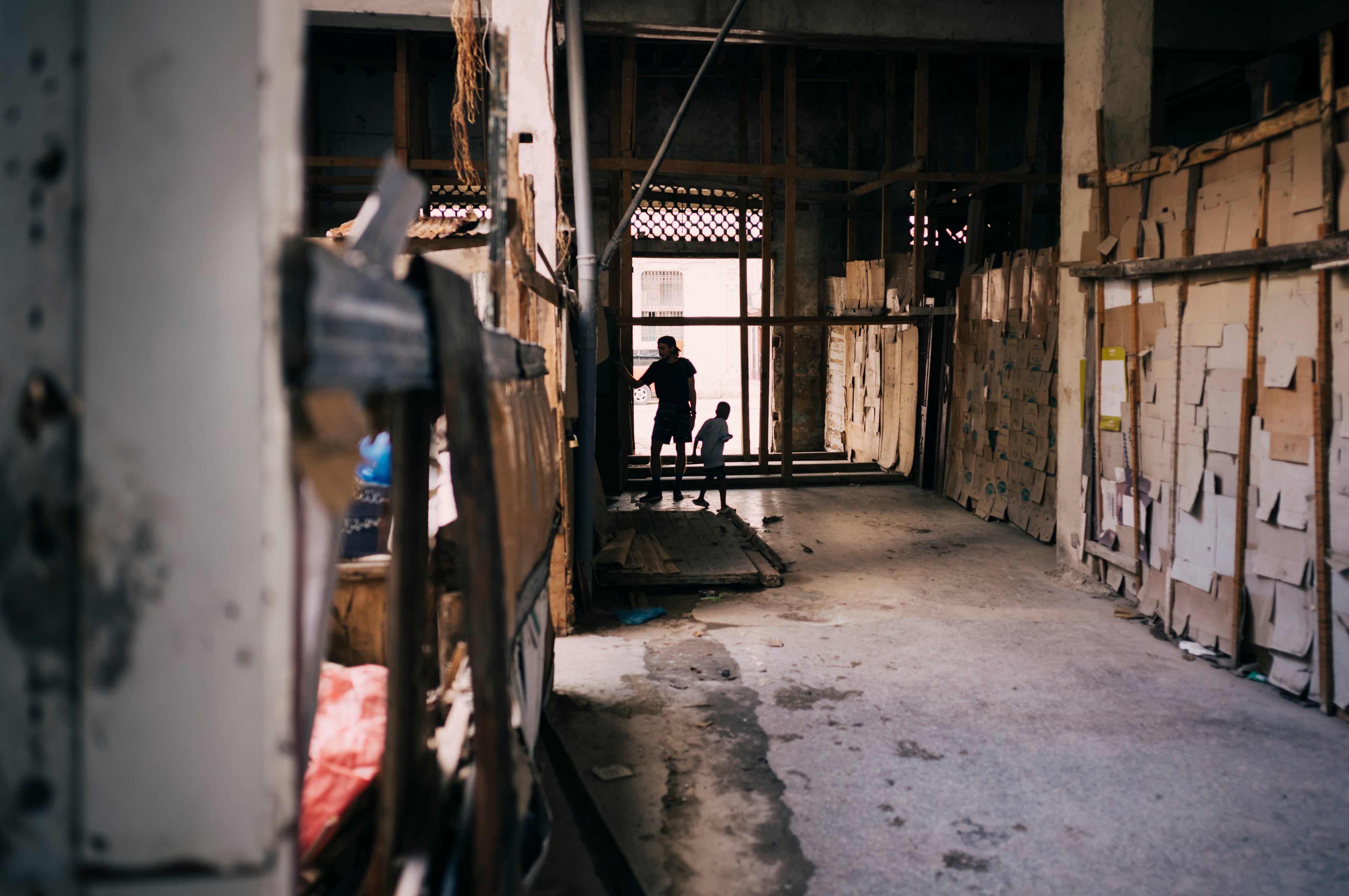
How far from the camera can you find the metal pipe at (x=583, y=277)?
6.05 metres

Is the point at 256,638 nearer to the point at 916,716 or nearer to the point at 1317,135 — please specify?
the point at 916,716

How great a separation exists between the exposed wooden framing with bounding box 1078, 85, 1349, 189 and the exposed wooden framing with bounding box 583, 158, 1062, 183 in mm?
4365

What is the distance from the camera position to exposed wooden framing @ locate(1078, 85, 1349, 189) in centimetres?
436

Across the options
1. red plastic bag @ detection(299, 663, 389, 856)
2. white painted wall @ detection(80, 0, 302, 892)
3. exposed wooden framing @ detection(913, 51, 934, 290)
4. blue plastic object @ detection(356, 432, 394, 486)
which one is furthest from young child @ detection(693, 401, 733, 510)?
white painted wall @ detection(80, 0, 302, 892)

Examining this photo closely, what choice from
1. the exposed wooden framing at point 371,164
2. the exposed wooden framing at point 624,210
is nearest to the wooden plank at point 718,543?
the exposed wooden framing at point 624,210

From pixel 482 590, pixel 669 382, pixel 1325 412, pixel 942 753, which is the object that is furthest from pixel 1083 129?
pixel 482 590

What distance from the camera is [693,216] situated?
1256 centimetres

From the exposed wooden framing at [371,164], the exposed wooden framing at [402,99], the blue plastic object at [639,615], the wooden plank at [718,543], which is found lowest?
the blue plastic object at [639,615]

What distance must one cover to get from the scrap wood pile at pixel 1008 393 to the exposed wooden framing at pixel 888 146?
4.77ft

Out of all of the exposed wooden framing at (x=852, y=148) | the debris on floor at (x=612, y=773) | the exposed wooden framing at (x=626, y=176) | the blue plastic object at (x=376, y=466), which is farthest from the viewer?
the exposed wooden framing at (x=852, y=148)

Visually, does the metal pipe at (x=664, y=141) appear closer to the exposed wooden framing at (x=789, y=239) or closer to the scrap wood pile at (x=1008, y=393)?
the scrap wood pile at (x=1008, y=393)

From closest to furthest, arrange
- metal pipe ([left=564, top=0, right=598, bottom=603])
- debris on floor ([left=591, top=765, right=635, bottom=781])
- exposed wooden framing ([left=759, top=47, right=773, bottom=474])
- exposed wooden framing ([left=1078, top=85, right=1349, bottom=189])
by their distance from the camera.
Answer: debris on floor ([left=591, top=765, right=635, bottom=781])
exposed wooden framing ([left=1078, top=85, right=1349, bottom=189])
metal pipe ([left=564, top=0, right=598, bottom=603])
exposed wooden framing ([left=759, top=47, right=773, bottom=474])

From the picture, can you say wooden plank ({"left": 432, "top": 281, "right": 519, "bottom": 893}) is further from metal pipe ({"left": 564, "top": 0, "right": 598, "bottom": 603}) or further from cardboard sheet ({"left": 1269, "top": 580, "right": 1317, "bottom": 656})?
cardboard sheet ({"left": 1269, "top": 580, "right": 1317, "bottom": 656})

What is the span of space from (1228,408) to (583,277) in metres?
4.08
